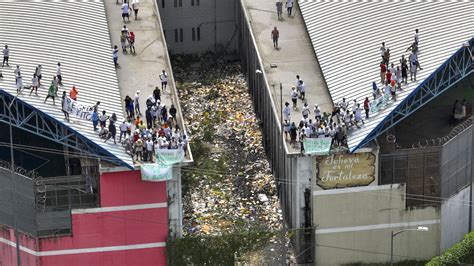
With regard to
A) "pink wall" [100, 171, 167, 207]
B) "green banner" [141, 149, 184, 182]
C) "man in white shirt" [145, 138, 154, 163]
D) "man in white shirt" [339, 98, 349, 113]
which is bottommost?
"pink wall" [100, 171, 167, 207]

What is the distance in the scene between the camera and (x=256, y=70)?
273ft

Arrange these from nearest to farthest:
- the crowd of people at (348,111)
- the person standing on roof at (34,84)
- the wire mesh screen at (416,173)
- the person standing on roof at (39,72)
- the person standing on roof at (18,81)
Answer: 1. the person standing on roof at (18,81)
2. the person standing on roof at (34,84)
3. the crowd of people at (348,111)
4. the wire mesh screen at (416,173)
5. the person standing on roof at (39,72)

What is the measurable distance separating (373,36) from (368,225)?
11.3 metres

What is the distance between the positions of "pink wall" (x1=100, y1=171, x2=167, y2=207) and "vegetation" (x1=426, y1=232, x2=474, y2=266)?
14.1 metres

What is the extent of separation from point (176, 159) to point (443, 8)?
678 inches

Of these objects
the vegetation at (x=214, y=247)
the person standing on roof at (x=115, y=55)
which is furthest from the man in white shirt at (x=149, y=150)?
the person standing on roof at (x=115, y=55)

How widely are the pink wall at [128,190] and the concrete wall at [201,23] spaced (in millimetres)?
23471

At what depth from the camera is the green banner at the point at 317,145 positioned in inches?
2852

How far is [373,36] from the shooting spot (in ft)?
260

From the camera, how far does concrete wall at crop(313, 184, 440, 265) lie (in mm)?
73438

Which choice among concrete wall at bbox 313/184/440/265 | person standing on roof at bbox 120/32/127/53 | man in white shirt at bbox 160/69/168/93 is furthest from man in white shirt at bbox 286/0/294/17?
concrete wall at bbox 313/184/440/265

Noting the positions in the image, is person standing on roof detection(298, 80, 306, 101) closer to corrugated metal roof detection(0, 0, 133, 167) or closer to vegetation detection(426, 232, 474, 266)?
corrugated metal roof detection(0, 0, 133, 167)

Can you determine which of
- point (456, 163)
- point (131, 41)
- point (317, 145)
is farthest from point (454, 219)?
point (131, 41)

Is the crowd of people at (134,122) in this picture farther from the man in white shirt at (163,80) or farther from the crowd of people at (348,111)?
the crowd of people at (348,111)
